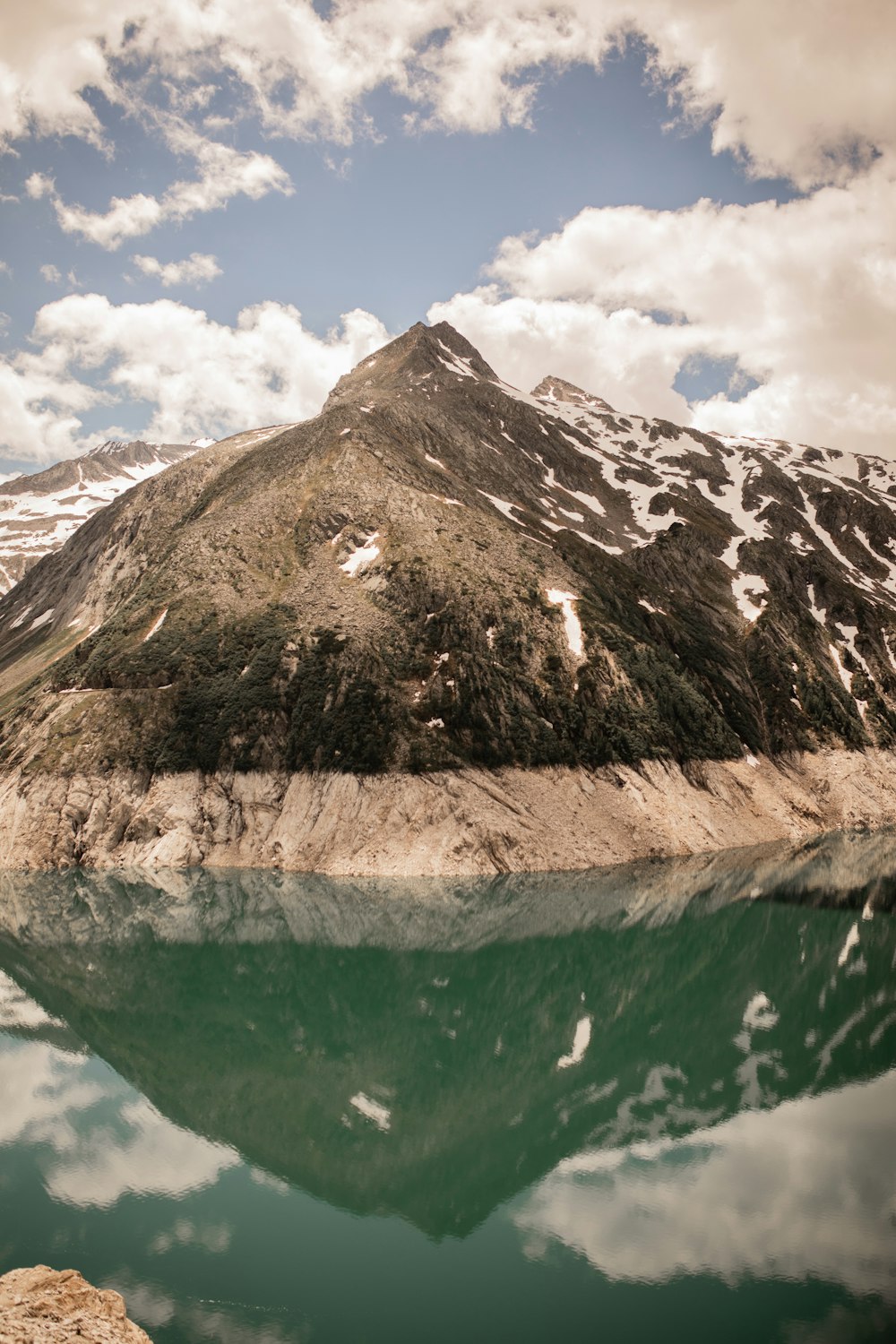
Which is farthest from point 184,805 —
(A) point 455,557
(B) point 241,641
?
(A) point 455,557

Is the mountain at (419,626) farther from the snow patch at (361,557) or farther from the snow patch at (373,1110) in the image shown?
the snow patch at (373,1110)

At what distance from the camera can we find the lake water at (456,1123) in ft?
57.8

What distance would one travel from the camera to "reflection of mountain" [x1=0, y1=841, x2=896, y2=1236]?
83.1ft

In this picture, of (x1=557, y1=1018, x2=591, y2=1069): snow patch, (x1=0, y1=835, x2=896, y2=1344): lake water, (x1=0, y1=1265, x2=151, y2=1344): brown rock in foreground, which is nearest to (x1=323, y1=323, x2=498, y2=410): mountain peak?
(x1=0, y1=835, x2=896, y2=1344): lake water

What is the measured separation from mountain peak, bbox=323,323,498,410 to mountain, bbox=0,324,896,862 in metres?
7.15

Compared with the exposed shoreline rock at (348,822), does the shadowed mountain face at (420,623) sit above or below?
above

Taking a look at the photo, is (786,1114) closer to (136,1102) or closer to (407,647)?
(136,1102)

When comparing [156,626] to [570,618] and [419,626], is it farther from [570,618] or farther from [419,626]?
[570,618]

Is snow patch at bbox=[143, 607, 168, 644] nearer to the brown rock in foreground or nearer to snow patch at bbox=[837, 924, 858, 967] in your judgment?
snow patch at bbox=[837, 924, 858, 967]

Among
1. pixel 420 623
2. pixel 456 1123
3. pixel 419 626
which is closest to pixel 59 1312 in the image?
pixel 456 1123

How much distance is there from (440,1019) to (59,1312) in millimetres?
23610

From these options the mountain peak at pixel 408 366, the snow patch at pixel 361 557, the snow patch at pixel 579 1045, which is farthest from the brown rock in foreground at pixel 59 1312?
the mountain peak at pixel 408 366

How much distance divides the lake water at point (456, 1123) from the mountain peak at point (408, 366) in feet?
412

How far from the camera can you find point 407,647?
82.8m
